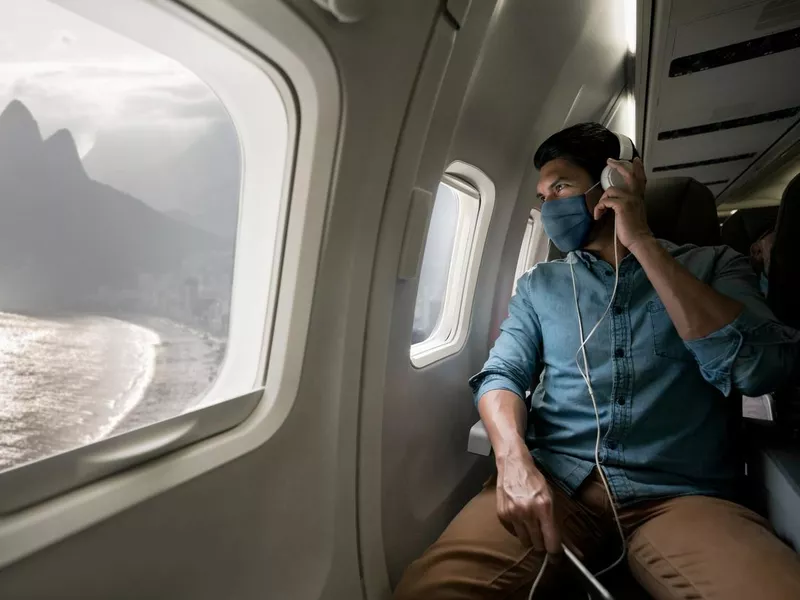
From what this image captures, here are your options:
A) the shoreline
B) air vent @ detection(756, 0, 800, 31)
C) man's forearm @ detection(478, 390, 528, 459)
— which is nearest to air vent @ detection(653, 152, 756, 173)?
air vent @ detection(756, 0, 800, 31)

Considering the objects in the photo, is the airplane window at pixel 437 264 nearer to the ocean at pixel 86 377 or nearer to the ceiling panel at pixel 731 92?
the ocean at pixel 86 377

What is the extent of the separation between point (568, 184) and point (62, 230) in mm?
1465

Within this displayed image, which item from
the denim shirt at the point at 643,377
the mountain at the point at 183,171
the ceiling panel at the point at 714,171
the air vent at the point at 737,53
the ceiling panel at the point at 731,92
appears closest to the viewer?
the mountain at the point at 183,171

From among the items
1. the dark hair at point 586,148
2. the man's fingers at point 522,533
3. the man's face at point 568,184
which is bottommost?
A: the man's fingers at point 522,533

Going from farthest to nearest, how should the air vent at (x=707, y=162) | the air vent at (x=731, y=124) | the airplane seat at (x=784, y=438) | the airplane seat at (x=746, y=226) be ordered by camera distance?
the air vent at (x=707, y=162)
the air vent at (x=731, y=124)
the airplane seat at (x=746, y=226)
the airplane seat at (x=784, y=438)

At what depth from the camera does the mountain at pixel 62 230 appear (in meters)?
0.79

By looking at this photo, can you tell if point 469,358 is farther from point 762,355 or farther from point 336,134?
point 336,134

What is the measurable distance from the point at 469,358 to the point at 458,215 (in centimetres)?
71

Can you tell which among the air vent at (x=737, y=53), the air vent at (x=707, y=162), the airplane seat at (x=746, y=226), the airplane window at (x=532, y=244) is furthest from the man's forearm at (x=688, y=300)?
the air vent at (x=707, y=162)

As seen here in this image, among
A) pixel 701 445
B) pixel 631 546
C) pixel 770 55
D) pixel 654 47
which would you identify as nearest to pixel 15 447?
pixel 631 546

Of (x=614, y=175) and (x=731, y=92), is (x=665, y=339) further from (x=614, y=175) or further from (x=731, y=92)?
(x=731, y=92)

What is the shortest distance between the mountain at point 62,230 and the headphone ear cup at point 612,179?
1.29 m

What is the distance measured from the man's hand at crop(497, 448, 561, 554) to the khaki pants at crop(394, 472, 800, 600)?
0.06 m

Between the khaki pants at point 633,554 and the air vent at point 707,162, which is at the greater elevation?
the air vent at point 707,162
